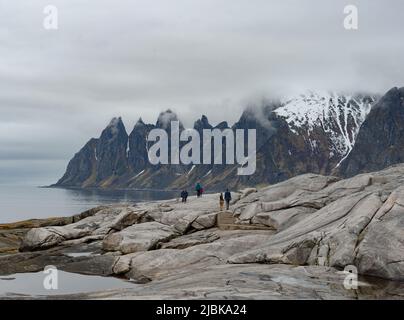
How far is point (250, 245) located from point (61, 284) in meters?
15.4

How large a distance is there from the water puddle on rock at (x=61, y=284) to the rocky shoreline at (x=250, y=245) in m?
1.48

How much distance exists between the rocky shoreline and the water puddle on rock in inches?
58.3

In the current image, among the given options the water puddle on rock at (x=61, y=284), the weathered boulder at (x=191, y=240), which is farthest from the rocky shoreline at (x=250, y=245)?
the water puddle on rock at (x=61, y=284)

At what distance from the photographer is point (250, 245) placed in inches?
1646

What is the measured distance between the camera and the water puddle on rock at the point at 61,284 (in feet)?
116

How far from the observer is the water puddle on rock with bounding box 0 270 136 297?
3550 centimetres

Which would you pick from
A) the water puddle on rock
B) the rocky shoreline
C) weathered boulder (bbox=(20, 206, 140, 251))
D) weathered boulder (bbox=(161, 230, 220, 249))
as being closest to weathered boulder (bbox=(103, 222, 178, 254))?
the rocky shoreline

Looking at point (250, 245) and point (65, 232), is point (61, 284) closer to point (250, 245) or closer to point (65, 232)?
point (250, 245)

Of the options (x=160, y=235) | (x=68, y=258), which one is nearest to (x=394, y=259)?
(x=160, y=235)

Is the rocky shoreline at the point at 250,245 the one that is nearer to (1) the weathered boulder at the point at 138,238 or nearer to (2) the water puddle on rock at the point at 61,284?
(1) the weathered boulder at the point at 138,238

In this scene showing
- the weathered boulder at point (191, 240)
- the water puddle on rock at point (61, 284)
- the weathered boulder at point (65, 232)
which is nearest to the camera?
the water puddle on rock at point (61, 284)

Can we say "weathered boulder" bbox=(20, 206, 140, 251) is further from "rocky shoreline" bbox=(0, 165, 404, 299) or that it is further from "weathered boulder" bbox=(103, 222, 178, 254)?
"weathered boulder" bbox=(103, 222, 178, 254)
